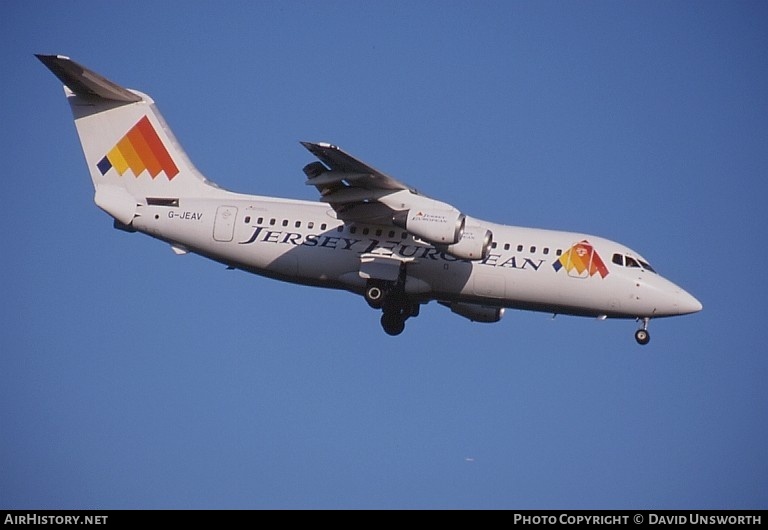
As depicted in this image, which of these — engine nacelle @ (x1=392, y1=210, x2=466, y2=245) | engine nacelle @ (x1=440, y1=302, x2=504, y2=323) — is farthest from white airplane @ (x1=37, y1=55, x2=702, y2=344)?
engine nacelle @ (x1=440, y1=302, x2=504, y2=323)

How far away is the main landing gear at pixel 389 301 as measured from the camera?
24641 millimetres

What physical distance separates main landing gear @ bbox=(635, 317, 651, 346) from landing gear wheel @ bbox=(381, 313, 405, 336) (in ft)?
13.8

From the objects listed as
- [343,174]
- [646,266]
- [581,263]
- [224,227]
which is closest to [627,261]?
[646,266]

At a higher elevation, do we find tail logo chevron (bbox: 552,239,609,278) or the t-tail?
the t-tail

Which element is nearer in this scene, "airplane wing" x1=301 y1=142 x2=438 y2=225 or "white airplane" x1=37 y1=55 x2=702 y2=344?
"airplane wing" x1=301 y1=142 x2=438 y2=225

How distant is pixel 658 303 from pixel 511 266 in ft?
8.62

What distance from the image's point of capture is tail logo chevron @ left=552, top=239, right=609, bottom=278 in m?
24.4

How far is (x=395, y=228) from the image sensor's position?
24703mm

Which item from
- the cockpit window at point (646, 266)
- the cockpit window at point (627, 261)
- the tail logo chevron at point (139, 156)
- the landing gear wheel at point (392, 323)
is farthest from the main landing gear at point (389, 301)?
the tail logo chevron at point (139, 156)

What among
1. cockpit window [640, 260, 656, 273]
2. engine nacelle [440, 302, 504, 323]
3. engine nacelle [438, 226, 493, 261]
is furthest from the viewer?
engine nacelle [440, 302, 504, 323]

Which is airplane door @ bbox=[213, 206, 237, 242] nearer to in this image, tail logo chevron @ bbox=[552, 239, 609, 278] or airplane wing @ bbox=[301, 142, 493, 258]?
airplane wing @ bbox=[301, 142, 493, 258]

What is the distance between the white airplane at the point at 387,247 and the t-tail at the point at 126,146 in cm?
6
